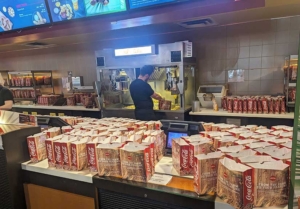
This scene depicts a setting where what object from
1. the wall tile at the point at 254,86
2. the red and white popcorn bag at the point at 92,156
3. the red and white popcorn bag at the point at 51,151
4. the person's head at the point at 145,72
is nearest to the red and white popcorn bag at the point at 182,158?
the red and white popcorn bag at the point at 92,156

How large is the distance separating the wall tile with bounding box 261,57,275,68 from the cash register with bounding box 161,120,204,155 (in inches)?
114

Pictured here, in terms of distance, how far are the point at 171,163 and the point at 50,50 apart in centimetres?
562

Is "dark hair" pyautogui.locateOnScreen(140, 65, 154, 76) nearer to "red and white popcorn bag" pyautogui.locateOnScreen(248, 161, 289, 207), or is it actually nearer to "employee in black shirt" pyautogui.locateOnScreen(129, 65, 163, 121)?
"employee in black shirt" pyautogui.locateOnScreen(129, 65, 163, 121)

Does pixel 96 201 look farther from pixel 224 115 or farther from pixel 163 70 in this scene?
pixel 163 70

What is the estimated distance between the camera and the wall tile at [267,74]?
394 cm

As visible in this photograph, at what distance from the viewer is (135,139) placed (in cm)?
152

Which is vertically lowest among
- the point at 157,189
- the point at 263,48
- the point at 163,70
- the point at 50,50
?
the point at 157,189

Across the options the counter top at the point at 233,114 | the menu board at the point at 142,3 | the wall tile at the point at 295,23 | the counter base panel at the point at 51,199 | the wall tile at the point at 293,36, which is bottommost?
the counter base panel at the point at 51,199

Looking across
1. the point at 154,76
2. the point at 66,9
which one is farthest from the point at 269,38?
the point at 66,9

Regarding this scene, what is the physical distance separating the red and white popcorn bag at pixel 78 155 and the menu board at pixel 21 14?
6.15 ft

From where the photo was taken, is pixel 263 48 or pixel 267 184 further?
pixel 263 48

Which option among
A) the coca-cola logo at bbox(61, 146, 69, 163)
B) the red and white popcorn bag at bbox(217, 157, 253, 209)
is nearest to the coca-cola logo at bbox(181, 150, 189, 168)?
the red and white popcorn bag at bbox(217, 157, 253, 209)

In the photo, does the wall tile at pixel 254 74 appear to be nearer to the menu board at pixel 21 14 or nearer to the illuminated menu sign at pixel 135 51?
the illuminated menu sign at pixel 135 51

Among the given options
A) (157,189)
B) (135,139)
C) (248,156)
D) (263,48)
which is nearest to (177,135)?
(135,139)
